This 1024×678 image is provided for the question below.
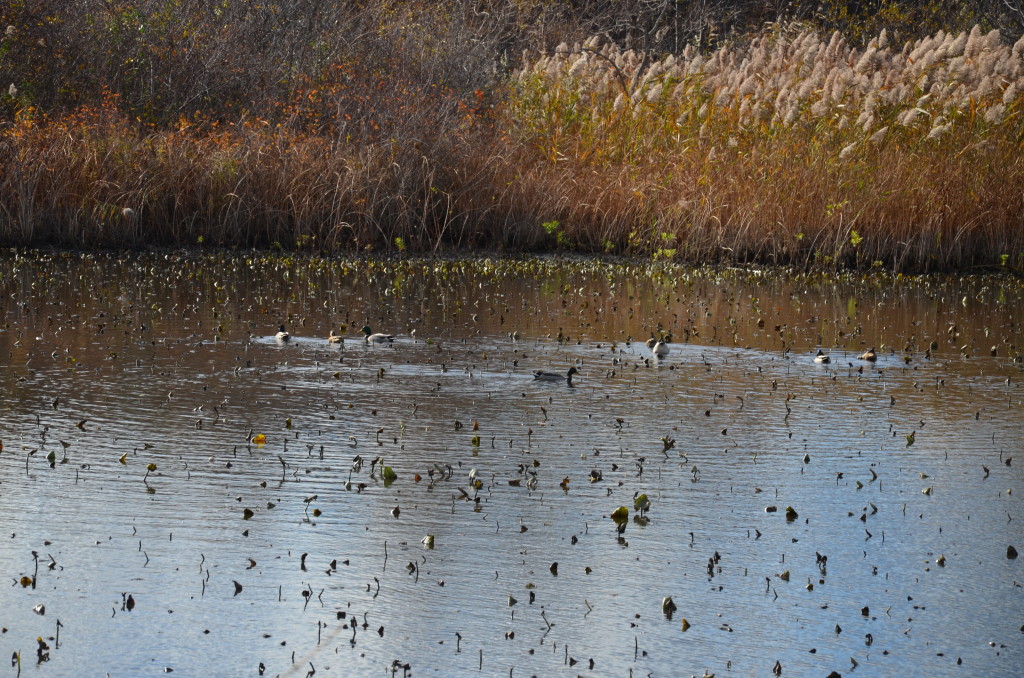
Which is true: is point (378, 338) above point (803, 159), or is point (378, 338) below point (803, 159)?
below

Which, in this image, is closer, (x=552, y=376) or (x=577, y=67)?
(x=552, y=376)

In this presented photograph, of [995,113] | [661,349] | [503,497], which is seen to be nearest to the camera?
[503,497]

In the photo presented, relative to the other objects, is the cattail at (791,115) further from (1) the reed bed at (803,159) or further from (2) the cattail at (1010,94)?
(2) the cattail at (1010,94)

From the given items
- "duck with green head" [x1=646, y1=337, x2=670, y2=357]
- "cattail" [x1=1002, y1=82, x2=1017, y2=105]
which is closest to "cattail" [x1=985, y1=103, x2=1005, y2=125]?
"cattail" [x1=1002, y1=82, x2=1017, y2=105]

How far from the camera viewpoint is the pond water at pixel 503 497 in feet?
14.2

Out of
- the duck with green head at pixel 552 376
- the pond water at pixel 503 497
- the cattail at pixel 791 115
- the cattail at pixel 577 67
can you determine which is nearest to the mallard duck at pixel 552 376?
the duck with green head at pixel 552 376

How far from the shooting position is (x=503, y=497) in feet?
19.6

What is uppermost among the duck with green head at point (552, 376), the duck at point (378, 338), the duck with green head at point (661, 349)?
the duck with green head at point (552, 376)

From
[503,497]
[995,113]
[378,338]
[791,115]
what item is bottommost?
[378,338]

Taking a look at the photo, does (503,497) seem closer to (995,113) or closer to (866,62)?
A: (995,113)

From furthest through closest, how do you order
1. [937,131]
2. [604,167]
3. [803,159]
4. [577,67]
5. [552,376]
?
[577,67]
[604,167]
[803,159]
[937,131]
[552,376]

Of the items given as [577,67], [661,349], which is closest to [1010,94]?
[577,67]

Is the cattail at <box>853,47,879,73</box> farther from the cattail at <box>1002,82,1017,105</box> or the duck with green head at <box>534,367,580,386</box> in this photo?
the duck with green head at <box>534,367,580,386</box>

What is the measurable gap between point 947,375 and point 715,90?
9945 millimetres
